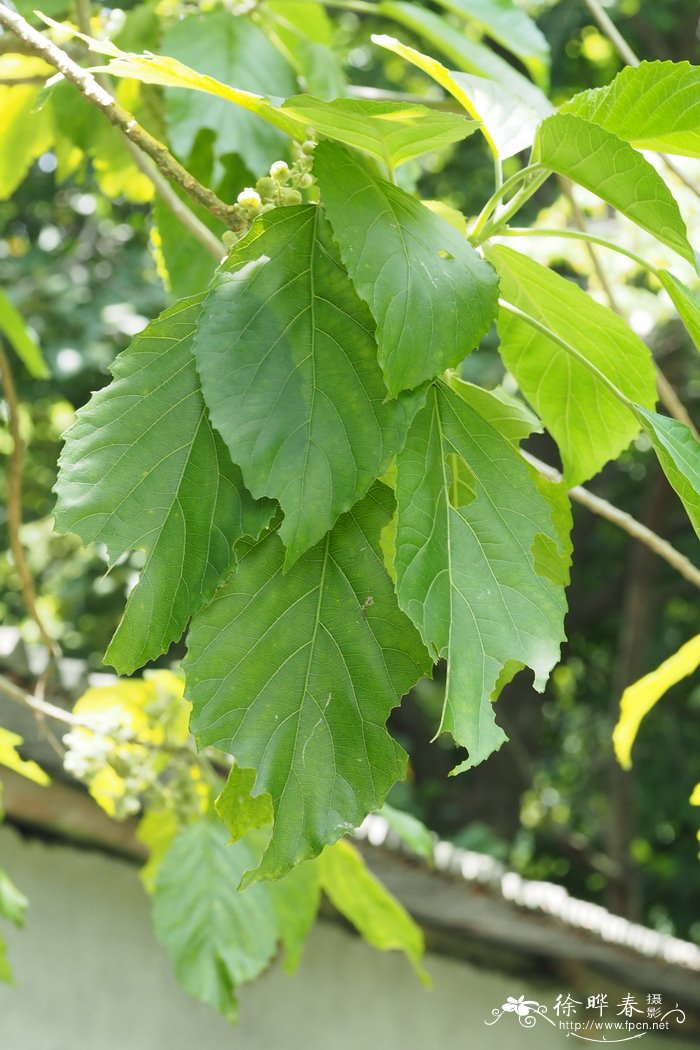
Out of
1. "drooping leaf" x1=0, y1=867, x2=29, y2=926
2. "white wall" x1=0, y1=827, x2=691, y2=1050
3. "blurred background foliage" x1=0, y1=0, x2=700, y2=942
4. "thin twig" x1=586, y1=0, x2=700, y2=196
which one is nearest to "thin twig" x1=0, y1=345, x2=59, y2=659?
"drooping leaf" x1=0, y1=867, x2=29, y2=926

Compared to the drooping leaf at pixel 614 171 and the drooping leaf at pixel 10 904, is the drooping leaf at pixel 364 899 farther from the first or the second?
the drooping leaf at pixel 614 171

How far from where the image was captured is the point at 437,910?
9.63 ft

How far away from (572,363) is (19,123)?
1.02 m

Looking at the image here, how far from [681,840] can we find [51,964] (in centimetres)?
409

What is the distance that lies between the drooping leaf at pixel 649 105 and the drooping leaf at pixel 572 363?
0.41ft

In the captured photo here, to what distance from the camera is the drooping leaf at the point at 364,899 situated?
4.59 ft

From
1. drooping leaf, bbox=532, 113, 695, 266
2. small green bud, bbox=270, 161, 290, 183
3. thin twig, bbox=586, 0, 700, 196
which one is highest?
small green bud, bbox=270, 161, 290, 183

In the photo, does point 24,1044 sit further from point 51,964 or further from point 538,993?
point 538,993

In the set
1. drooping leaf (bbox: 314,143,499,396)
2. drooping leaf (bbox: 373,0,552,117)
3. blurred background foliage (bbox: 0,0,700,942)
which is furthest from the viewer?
blurred background foliage (bbox: 0,0,700,942)

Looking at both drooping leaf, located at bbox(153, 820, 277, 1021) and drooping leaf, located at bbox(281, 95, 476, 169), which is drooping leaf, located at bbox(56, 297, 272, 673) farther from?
drooping leaf, located at bbox(153, 820, 277, 1021)

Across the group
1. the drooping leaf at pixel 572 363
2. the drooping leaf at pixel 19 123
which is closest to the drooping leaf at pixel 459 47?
the drooping leaf at pixel 19 123

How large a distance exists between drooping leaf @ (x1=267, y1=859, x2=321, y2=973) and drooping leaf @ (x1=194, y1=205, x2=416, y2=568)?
0.88 m

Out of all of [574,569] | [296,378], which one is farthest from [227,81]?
[574,569]

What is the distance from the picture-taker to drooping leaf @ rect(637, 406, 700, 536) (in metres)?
0.61
